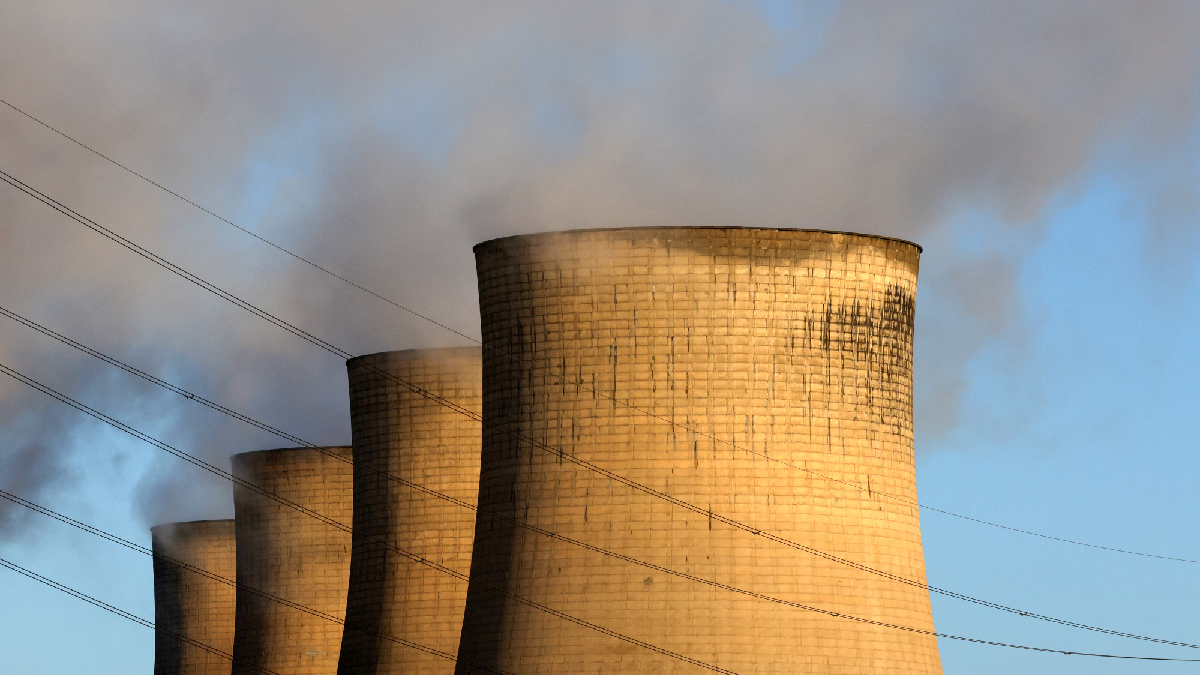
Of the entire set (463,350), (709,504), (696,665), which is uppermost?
(463,350)

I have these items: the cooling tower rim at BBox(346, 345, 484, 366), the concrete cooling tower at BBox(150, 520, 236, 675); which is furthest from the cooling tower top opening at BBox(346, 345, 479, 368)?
the concrete cooling tower at BBox(150, 520, 236, 675)

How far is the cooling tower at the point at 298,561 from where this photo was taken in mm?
35844

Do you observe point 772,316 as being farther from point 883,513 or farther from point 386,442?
point 386,442

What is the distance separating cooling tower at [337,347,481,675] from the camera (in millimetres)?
29781

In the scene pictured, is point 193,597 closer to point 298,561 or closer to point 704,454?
point 298,561

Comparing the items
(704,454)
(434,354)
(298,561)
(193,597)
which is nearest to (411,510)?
(434,354)

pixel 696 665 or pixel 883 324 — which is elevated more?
pixel 883 324

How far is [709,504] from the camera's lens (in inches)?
896

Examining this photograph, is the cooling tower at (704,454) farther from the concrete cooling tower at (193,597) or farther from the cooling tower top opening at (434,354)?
the concrete cooling tower at (193,597)

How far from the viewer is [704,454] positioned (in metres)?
22.8

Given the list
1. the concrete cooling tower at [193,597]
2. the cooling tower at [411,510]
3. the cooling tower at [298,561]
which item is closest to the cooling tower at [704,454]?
the cooling tower at [411,510]

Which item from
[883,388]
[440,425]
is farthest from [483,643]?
[440,425]

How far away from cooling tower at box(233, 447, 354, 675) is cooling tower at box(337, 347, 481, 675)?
15.7ft

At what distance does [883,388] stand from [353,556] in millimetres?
10405
